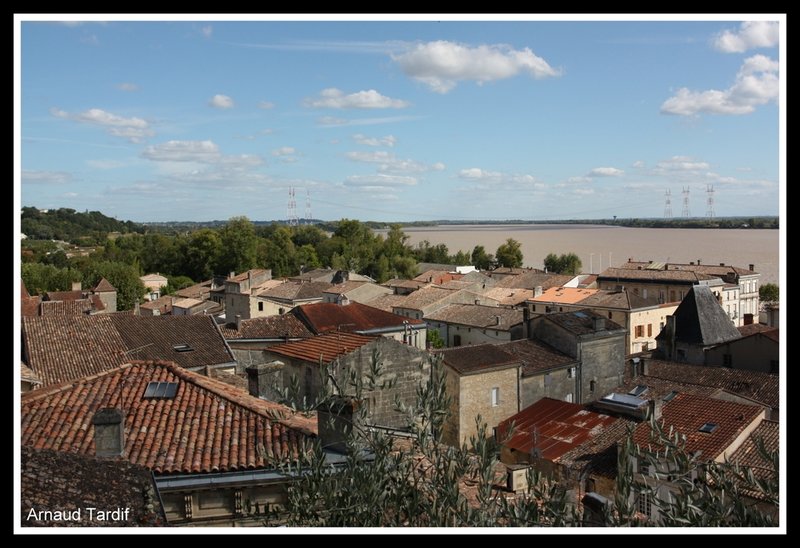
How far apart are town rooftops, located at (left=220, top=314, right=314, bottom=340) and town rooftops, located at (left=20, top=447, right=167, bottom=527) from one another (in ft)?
51.5

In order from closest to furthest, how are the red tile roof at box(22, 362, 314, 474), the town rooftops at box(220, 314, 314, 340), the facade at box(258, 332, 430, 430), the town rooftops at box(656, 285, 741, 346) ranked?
1. the red tile roof at box(22, 362, 314, 474)
2. the facade at box(258, 332, 430, 430)
3. the town rooftops at box(220, 314, 314, 340)
4. the town rooftops at box(656, 285, 741, 346)

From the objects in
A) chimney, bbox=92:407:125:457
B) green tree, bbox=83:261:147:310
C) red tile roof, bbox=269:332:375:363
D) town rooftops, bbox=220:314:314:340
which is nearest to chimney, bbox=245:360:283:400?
red tile roof, bbox=269:332:375:363

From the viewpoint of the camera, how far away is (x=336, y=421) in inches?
290

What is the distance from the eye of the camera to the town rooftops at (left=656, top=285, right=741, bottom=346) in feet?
87.9

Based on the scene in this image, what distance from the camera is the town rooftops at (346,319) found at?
23667 millimetres

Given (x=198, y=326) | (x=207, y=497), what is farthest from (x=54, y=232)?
(x=207, y=497)

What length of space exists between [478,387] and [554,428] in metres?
2.60

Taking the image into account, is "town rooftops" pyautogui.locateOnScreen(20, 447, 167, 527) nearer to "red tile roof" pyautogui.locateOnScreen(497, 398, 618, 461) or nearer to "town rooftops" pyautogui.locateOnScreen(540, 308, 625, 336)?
"red tile roof" pyautogui.locateOnScreen(497, 398, 618, 461)

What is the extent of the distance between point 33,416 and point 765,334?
22.1 metres

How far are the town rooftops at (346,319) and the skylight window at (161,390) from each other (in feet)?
43.6

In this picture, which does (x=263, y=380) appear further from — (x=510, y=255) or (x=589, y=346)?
(x=510, y=255)

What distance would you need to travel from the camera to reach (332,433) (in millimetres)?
7457
